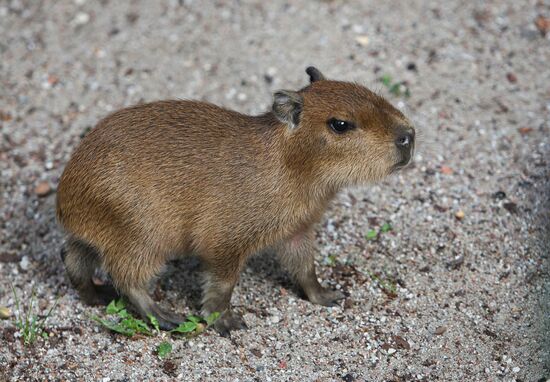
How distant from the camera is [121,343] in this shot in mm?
5340

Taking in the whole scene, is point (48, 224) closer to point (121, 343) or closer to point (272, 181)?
point (121, 343)

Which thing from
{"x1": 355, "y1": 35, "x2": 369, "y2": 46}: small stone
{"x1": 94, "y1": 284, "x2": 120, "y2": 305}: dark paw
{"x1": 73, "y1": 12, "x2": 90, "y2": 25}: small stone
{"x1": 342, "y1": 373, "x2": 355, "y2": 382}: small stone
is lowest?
{"x1": 94, "y1": 284, "x2": 120, "y2": 305}: dark paw

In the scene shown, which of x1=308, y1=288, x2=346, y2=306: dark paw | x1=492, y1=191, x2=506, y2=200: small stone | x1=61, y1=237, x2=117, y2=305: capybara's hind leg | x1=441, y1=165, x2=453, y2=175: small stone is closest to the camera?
x1=61, y1=237, x2=117, y2=305: capybara's hind leg

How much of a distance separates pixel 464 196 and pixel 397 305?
4.45ft

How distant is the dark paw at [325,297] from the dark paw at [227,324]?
54 centimetres

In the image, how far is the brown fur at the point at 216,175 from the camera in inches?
198

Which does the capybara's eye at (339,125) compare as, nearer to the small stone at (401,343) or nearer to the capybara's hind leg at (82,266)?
the small stone at (401,343)

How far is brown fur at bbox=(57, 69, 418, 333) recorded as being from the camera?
5020mm

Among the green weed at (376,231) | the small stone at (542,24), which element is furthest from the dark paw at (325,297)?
the small stone at (542,24)

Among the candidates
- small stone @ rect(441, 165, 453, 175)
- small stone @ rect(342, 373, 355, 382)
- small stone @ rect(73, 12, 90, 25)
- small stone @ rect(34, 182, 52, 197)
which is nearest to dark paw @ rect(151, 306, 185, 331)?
small stone @ rect(342, 373, 355, 382)

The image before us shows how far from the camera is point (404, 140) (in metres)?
4.96

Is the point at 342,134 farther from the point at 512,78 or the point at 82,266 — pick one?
the point at 512,78

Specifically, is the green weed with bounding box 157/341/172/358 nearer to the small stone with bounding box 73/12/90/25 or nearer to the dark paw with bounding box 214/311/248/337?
the dark paw with bounding box 214/311/248/337

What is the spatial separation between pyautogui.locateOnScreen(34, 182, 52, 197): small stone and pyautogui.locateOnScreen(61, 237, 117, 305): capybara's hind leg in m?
1.29
